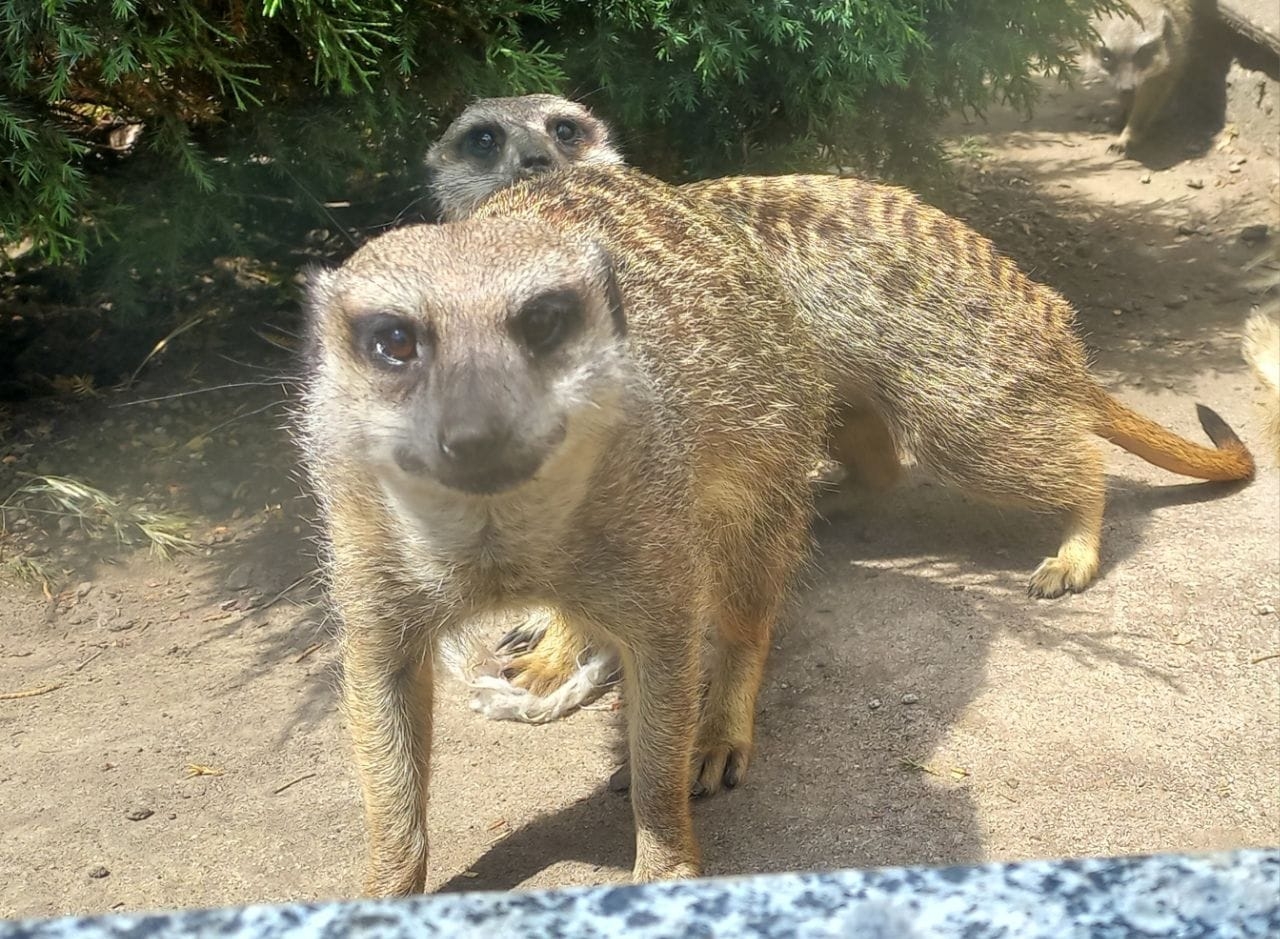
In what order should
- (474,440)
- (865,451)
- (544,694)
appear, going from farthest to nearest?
(865,451)
(544,694)
(474,440)

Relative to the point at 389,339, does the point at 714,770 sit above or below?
below

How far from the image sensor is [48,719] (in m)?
2.64

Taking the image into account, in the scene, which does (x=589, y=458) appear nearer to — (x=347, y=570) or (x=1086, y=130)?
(x=347, y=570)

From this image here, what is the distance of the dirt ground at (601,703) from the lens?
89.8 inches

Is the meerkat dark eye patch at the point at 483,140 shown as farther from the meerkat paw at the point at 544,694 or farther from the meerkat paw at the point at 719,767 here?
the meerkat paw at the point at 719,767

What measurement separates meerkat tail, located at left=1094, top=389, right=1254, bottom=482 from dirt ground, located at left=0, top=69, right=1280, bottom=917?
0.30 feet

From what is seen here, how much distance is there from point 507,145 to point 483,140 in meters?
0.09

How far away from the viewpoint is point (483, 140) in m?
3.56

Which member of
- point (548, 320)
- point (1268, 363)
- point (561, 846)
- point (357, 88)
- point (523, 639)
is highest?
point (548, 320)

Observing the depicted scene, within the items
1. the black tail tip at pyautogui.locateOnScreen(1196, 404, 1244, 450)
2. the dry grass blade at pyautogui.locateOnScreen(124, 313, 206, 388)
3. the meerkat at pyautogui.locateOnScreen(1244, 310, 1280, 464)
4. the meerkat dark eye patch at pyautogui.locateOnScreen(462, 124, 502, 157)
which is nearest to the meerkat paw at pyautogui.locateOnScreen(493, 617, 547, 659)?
the meerkat dark eye patch at pyautogui.locateOnScreen(462, 124, 502, 157)

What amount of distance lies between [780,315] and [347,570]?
1.26 m

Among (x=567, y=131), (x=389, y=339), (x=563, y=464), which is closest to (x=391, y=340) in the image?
(x=389, y=339)

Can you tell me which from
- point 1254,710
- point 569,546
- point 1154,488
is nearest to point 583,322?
point 569,546

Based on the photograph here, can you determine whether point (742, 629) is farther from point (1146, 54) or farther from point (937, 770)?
point (1146, 54)
